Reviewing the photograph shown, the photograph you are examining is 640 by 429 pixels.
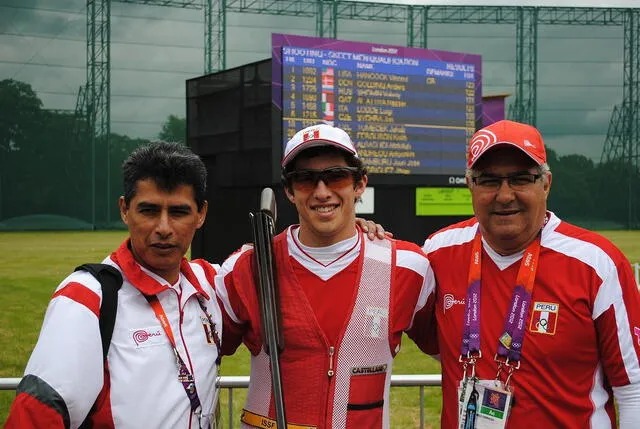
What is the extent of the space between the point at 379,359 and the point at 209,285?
634 millimetres

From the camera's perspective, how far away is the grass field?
17.6ft

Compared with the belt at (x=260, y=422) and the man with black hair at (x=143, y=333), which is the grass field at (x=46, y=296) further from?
the man with black hair at (x=143, y=333)

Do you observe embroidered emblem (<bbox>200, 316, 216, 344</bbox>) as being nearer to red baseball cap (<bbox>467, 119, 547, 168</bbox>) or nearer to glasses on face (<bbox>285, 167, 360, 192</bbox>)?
glasses on face (<bbox>285, 167, 360, 192</bbox>)

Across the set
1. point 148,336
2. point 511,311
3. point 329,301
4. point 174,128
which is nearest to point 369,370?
point 329,301

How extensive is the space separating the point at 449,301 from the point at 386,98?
8021 millimetres

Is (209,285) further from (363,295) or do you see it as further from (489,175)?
(489,175)

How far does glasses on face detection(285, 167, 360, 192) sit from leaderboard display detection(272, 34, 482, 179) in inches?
264

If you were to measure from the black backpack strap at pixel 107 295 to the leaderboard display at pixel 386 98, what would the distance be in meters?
7.17

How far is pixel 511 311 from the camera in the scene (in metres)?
2.13

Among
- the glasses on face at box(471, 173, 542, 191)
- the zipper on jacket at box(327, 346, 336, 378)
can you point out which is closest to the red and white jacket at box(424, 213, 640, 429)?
the glasses on face at box(471, 173, 542, 191)

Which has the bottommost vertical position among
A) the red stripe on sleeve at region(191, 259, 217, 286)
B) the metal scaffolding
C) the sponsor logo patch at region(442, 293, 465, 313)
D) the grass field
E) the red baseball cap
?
the grass field

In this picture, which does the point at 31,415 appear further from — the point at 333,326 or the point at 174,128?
the point at 174,128

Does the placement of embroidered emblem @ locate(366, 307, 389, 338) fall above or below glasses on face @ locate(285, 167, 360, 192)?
below

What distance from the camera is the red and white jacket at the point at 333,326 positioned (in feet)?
7.22
